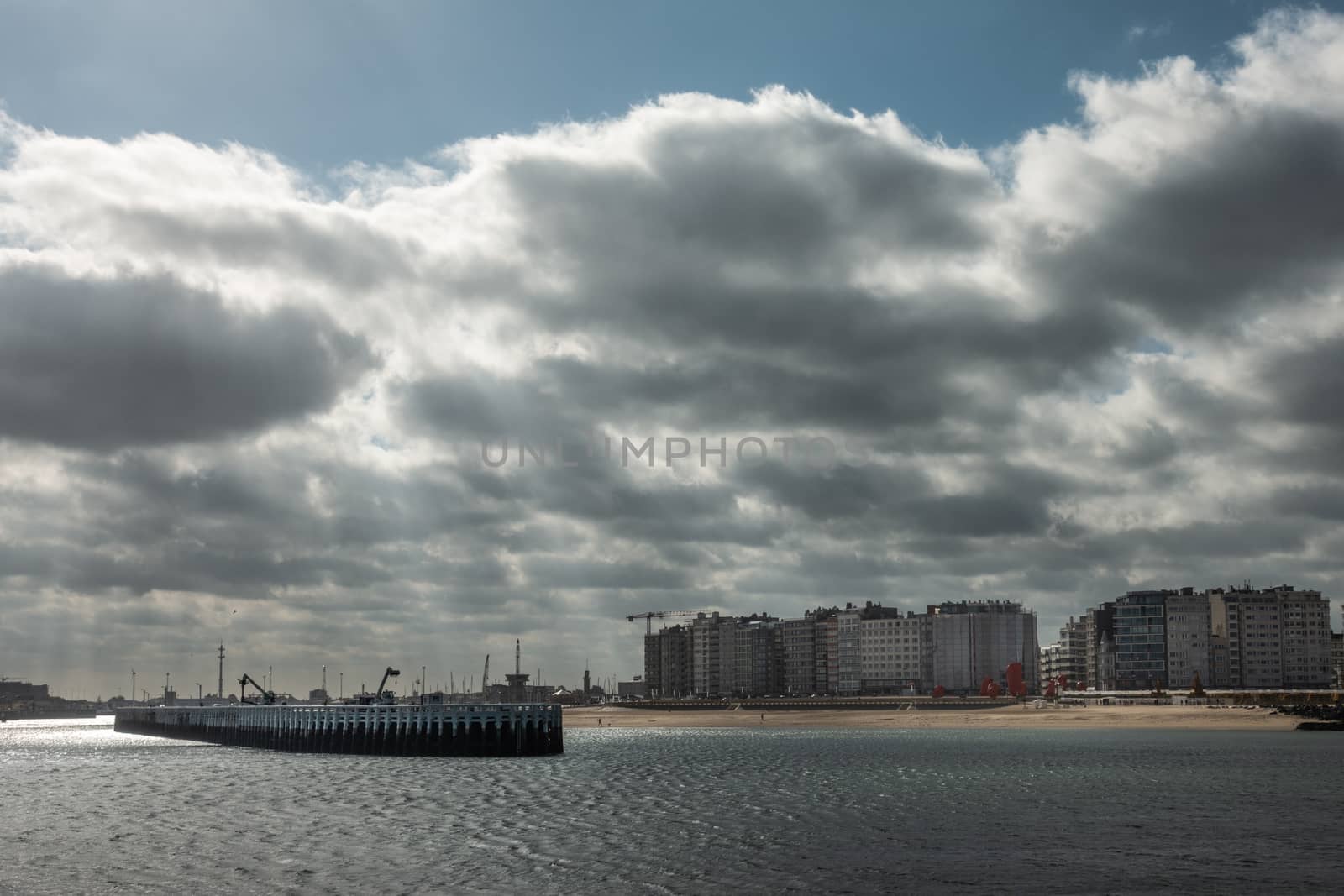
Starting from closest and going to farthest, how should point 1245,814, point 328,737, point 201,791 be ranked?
point 1245,814, point 201,791, point 328,737

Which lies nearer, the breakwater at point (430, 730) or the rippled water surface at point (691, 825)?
the rippled water surface at point (691, 825)

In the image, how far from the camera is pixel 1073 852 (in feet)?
195

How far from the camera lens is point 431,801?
8719cm

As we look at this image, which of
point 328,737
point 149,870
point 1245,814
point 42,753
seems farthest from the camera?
point 42,753

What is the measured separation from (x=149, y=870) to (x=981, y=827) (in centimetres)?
4014

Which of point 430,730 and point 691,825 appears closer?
point 691,825

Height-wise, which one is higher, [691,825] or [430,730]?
[691,825]

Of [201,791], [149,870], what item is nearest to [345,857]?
[149,870]

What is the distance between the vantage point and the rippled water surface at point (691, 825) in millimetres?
54062

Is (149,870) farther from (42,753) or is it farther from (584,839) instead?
(42,753)

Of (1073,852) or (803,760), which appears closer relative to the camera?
(1073,852)

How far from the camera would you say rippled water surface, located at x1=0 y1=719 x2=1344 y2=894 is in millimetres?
54062

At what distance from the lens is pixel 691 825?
72.9 metres

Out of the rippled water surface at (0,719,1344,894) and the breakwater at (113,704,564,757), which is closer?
the rippled water surface at (0,719,1344,894)
